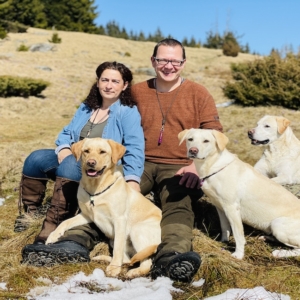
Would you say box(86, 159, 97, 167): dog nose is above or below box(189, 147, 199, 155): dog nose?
below

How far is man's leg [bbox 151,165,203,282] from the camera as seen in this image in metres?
2.96

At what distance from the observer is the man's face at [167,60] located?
427cm

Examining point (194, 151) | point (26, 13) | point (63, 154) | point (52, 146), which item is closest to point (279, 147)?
point (194, 151)

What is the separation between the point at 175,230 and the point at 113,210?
1.92 feet

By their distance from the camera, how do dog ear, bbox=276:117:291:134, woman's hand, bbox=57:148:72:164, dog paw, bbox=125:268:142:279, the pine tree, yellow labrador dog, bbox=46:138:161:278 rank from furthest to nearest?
Answer: the pine tree, dog ear, bbox=276:117:291:134, woman's hand, bbox=57:148:72:164, yellow labrador dog, bbox=46:138:161:278, dog paw, bbox=125:268:142:279

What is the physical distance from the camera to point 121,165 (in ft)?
13.7

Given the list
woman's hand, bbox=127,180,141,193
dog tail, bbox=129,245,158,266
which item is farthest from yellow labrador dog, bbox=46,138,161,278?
woman's hand, bbox=127,180,141,193

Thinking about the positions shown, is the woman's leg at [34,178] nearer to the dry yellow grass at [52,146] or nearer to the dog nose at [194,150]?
the dry yellow grass at [52,146]

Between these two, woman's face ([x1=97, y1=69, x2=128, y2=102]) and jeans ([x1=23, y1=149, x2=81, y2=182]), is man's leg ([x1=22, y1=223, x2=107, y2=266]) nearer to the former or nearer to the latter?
jeans ([x1=23, y1=149, x2=81, y2=182])

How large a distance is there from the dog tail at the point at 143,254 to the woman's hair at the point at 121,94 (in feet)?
5.34

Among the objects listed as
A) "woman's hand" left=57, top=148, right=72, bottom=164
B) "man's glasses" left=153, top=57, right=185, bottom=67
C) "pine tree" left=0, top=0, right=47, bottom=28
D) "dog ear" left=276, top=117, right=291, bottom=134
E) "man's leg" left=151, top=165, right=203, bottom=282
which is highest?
"pine tree" left=0, top=0, right=47, bottom=28

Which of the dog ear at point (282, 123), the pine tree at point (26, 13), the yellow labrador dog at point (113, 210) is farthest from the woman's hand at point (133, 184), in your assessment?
the pine tree at point (26, 13)

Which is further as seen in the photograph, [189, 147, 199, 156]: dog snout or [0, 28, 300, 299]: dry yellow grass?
[189, 147, 199, 156]: dog snout

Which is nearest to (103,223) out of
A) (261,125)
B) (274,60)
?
(261,125)
